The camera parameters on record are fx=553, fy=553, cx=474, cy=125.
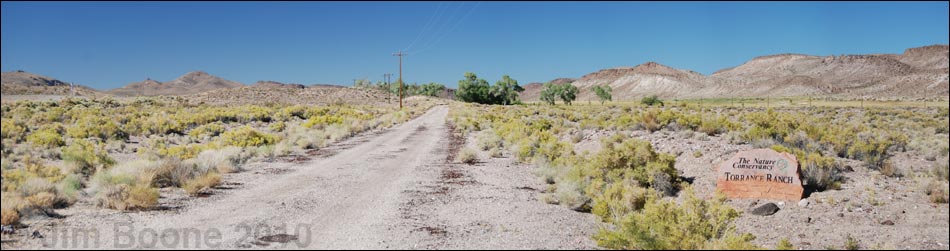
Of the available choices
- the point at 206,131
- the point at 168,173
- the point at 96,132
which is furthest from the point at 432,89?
the point at 168,173

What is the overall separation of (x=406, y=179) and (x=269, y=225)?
5768 millimetres

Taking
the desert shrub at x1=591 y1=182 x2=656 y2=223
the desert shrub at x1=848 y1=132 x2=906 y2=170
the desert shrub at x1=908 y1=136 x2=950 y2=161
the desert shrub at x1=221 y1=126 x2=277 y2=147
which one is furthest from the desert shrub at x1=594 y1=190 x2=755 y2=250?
the desert shrub at x1=221 y1=126 x2=277 y2=147

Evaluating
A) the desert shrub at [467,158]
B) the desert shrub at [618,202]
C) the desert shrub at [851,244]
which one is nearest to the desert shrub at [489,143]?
the desert shrub at [467,158]

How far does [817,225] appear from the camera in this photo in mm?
9336

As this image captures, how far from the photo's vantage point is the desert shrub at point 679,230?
7402 mm

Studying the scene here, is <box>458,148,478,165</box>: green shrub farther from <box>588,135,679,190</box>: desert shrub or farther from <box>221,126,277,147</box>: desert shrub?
<box>221,126,277,147</box>: desert shrub

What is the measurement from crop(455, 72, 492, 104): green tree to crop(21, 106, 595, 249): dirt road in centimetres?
10534

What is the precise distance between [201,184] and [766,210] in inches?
457

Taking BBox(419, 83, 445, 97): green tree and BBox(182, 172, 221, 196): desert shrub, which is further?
BBox(419, 83, 445, 97): green tree

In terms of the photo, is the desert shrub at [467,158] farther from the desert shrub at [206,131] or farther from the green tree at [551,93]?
the green tree at [551,93]

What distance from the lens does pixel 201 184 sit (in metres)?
12.2

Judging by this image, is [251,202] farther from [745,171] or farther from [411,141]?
[411,141]

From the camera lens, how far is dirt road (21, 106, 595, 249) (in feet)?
25.5

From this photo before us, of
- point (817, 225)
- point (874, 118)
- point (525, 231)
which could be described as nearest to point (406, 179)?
point (525, 231)
